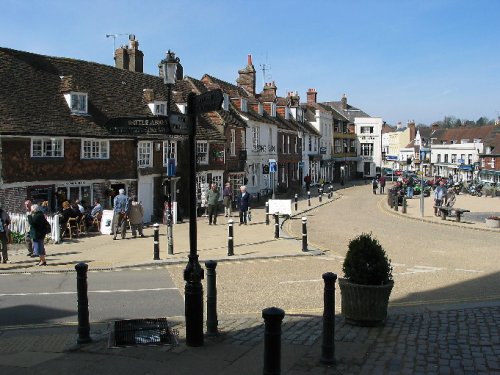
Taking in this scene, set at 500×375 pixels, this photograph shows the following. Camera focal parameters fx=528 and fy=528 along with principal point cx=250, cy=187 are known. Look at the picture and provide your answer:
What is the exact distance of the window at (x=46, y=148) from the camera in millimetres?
21875

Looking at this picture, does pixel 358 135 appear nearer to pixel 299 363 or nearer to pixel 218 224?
pixel 218 224

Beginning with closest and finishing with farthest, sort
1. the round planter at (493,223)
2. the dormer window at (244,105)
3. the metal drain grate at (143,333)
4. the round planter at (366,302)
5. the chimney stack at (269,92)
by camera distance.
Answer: the metal drain grate at (143,333) < the round planter at (366,302) < the round planter at (493,223) < the dormer window at (244,105) < the chimney stack at (269,92)

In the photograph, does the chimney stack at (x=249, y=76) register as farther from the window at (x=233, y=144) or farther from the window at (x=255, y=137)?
the window at (x=233, y=144)

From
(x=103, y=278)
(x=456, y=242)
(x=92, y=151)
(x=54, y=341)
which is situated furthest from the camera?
(x=92, y=151)

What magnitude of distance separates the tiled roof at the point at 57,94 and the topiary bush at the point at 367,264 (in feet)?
53.4

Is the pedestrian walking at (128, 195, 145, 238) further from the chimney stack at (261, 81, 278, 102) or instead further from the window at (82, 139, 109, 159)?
the chimney stack at (261, 81, 278, 102)

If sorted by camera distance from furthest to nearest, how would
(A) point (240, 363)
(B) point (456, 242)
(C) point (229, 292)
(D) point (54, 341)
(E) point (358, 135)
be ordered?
(E) point (358, 135) < (B) point (456, 242) < (C) point (229, 292) < (D) point (54, 341) < (A) point (240, 363)

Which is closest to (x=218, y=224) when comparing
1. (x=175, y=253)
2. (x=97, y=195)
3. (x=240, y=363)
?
(x=97, y=195)

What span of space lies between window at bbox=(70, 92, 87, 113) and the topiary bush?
19855 millimetres

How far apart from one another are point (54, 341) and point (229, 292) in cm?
419

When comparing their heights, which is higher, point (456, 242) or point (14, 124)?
point (14, 124)

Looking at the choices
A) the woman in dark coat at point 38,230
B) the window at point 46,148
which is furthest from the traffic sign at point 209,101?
the window at point 46,148

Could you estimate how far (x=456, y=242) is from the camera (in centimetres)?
1919

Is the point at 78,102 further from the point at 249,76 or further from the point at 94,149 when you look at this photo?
the point at 249,76
